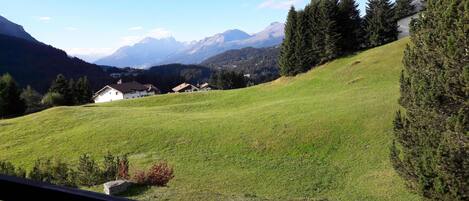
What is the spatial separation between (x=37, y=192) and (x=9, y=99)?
7908cm

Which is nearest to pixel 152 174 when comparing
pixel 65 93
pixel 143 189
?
pixel 143 189

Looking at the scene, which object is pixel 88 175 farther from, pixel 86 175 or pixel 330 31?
pixel 330 31

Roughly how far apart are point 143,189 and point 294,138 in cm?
1867

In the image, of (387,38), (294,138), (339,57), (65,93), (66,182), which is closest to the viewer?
(66,182)

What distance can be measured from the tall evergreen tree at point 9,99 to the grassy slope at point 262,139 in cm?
2197

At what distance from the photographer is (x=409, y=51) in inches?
620

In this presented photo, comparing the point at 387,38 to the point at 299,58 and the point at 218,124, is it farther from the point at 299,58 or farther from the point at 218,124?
the point at 218,124

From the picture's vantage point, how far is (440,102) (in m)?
13.8

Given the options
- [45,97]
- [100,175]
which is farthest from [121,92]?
[100,175]

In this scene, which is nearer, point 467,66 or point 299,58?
point 467,66

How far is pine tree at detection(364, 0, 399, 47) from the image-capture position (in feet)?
220

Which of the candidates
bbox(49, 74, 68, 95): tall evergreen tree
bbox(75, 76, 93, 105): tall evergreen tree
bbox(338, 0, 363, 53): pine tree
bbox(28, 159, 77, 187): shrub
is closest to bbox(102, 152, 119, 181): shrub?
bbox(28, 159, 77, 187): shrub

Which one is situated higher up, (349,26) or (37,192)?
(349,26)

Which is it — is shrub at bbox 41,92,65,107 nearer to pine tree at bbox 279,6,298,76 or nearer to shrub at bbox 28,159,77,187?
pine tree at bbox 279,6,298,76
